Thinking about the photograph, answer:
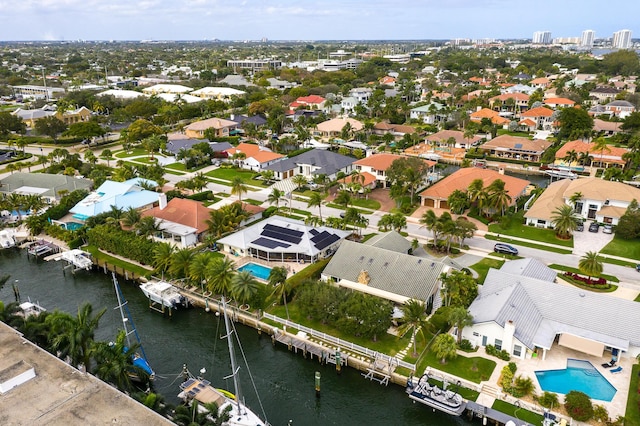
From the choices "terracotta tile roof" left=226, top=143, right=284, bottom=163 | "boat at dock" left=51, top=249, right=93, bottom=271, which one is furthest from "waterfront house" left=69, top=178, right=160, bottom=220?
"terracotta tile roof" left=226, top=143, right=284, bottom=163

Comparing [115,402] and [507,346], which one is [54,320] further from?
[507,346]

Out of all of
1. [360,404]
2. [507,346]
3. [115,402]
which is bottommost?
[360,404]

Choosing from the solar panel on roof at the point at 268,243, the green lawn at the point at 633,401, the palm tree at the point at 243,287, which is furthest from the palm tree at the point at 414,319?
the solar panel on roof at the point at 268,243

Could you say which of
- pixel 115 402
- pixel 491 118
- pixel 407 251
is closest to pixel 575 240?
pixel 407 251

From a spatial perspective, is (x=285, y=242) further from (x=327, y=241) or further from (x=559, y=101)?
(x=559, y=101)

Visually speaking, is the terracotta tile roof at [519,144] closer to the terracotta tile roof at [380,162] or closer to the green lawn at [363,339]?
the terracotta tile roof at [380,162]

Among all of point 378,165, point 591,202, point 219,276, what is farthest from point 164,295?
point 591,202

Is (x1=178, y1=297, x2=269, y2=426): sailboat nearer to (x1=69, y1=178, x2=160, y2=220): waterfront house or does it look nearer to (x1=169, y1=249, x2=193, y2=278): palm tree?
(x1=169, y1=249, x2=193, y2=278): palm tree
